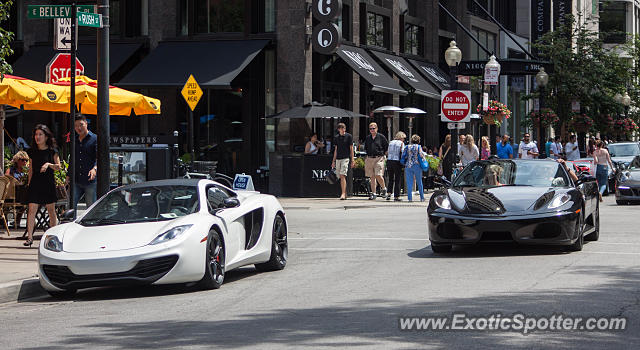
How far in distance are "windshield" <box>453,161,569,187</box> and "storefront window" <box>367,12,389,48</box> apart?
21384 millimetres

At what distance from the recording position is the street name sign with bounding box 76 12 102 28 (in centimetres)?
1445

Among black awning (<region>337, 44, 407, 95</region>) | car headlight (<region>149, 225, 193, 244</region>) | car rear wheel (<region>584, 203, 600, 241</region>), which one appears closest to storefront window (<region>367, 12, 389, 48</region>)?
black awning (<region>337, 44, 407, 95</region>)

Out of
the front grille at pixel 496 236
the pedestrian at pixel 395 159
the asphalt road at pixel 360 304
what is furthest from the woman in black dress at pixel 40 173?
the pedestrian at pixel 395 159

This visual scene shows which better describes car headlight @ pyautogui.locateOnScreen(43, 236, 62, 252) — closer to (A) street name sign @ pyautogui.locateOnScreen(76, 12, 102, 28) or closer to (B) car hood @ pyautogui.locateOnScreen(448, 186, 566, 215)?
(A) street name sign @ pyautogui.locateOnScreen(76, 12, 102, 28)

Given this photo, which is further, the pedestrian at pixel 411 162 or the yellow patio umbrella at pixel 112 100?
the pedestrian at pixel 411 162

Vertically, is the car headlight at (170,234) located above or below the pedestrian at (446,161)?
below

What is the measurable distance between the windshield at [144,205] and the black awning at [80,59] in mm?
20825

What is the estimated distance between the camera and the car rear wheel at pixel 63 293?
11.0 m

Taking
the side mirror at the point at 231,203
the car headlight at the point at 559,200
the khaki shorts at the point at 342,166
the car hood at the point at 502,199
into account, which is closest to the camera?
the side mirror at the point at 231,203

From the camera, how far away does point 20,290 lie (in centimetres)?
1123

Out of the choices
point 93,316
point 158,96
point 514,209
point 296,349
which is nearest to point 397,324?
point 296,349

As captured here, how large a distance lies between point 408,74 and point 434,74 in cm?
379

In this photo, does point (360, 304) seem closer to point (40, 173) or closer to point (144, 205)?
point (144, 205)

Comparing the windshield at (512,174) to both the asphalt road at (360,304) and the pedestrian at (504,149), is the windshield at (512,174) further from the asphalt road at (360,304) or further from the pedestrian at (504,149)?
the pedestrian at (504,149)
